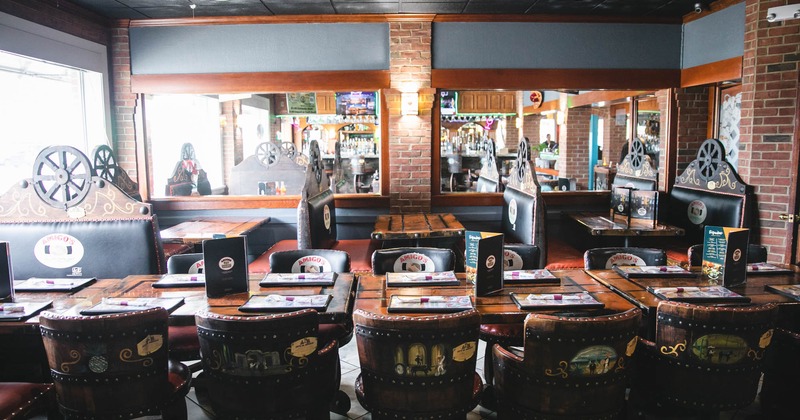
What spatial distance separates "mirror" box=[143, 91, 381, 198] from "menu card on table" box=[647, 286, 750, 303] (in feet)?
13.4

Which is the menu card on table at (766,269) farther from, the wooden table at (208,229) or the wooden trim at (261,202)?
the wooden table at (208,229)

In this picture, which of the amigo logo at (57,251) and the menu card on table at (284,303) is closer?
the menu card on table at (284,303)

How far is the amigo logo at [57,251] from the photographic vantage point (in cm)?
414

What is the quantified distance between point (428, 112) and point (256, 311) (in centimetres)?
402

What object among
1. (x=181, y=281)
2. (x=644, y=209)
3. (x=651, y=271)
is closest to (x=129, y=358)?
(x=181, y=281)

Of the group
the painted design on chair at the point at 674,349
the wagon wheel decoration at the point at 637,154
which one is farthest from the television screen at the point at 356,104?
the painted design on chair at the point at 674,349

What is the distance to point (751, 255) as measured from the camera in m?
3.87

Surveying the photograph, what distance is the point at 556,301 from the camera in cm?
286

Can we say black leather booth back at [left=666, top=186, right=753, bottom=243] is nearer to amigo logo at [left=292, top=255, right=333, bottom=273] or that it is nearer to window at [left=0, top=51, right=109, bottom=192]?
amigo logo at [left=292, top=255, right=333, bottom=273]

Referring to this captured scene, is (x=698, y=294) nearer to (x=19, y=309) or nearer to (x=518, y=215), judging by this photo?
(x=518, y=215)

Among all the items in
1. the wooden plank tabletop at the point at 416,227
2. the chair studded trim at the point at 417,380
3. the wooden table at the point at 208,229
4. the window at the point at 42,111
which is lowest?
the chair studded trim at the point at 417,380

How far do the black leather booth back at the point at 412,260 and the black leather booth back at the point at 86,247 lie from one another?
185cm

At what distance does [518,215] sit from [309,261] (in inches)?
98.4

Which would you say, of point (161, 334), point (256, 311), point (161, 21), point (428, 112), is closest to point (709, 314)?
point (256, 311)
